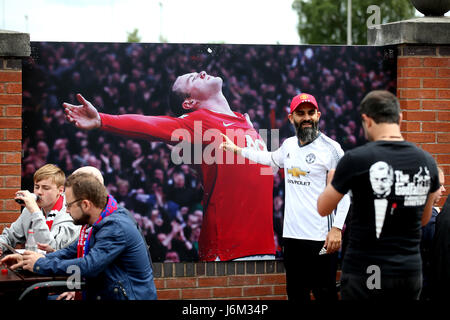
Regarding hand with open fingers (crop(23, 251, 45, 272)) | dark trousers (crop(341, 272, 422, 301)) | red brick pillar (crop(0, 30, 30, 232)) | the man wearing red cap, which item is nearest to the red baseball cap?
the man wearing red cap

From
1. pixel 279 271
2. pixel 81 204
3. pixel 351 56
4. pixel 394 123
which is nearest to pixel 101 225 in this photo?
pixel 81 204

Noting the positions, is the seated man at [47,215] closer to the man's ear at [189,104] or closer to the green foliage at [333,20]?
the man's ear at [189,104]

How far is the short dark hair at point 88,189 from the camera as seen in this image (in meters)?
4.05

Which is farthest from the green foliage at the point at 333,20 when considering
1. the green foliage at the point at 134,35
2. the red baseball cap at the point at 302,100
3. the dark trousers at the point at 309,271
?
the dark trousers at the point at 309,271

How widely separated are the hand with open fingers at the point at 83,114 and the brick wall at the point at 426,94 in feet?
9.47

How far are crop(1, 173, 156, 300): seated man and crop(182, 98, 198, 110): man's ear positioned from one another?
2.04 m

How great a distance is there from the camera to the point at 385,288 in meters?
3.47

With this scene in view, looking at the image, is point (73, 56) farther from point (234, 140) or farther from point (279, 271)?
point (279, 271)

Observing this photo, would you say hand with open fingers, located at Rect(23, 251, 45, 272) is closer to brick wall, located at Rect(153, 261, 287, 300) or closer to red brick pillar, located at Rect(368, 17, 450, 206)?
brick wall, located at Rect(153, 261, 287, 300)

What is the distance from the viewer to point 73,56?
19.1ft

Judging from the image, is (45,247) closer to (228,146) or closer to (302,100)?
(228,146)

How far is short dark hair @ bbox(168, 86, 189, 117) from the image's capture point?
598 cm

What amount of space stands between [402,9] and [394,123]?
3663cm
